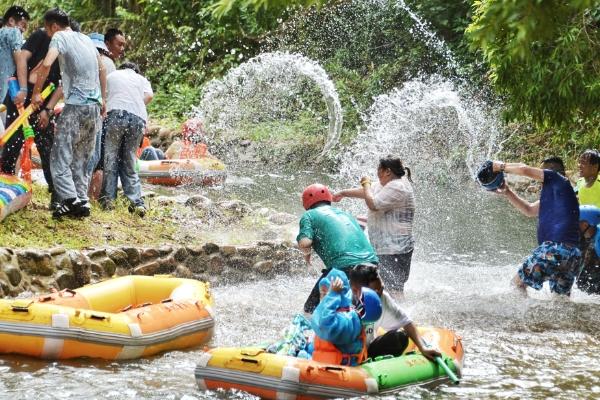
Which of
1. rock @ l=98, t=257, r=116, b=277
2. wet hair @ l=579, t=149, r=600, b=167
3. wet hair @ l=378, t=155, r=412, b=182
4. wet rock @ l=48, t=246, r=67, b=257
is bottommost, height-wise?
rock @ l=98, t=257, r=116, b=277

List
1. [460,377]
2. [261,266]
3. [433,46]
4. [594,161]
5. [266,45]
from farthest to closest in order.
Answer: [266,45] → [433,46] → [261,266] → [594,161] → [460,377]

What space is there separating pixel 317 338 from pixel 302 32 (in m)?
18.8

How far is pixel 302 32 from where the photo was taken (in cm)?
2394

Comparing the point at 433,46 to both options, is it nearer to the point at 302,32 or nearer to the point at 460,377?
the point at 302,32

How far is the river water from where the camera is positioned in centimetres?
607

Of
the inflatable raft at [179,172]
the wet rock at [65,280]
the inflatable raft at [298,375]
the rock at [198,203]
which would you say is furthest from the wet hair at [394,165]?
the inflatable raft at [179,172]

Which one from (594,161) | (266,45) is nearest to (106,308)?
(594,161)

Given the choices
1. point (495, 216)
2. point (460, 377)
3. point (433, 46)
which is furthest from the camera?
point (433, 46)

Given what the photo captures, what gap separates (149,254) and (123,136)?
1651mm

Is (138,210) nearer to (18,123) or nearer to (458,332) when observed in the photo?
(18,123)

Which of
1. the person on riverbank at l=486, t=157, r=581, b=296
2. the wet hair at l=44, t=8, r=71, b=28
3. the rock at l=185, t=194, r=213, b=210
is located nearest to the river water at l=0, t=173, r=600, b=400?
the person on riverbank at l=486, t=157, r=581, b=296

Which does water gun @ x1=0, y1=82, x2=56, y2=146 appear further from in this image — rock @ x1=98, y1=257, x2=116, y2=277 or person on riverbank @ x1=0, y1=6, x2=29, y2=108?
rock @ x1=98, y1=257, x2=116, y2=277

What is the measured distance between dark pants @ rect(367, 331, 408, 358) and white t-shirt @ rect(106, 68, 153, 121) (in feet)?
15.4

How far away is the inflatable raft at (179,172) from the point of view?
50.6 feet
